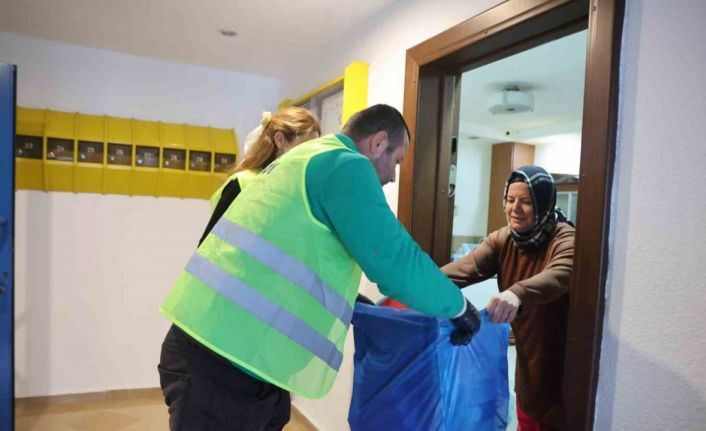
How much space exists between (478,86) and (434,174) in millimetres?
2203

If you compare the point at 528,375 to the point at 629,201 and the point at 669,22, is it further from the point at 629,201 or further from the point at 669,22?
the point at 669,22

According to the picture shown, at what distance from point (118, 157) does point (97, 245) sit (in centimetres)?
60

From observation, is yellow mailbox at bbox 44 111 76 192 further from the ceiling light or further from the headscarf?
the headscarf

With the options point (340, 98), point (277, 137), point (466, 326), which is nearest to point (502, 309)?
point (466, 326)

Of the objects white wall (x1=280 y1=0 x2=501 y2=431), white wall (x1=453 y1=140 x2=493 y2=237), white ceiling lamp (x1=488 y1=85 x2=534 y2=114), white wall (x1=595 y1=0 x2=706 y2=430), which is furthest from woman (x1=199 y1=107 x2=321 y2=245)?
white wall (x1=453 y1=140 x2=493 y2=237)

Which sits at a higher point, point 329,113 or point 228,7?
point 228,7

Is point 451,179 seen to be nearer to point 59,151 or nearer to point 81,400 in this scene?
point 59,151

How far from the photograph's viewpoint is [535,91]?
13.1 ft

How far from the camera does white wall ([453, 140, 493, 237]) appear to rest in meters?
5.94

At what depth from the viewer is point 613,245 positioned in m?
1.19

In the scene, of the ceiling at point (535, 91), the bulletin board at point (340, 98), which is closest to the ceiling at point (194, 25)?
the bulletin board at point (340, 98)

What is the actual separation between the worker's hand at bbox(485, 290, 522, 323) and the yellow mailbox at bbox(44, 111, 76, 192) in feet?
9.19

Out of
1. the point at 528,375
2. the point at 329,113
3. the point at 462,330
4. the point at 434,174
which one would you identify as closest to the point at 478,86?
the point at 329,113

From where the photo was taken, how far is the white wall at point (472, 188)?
5938 millimetres
